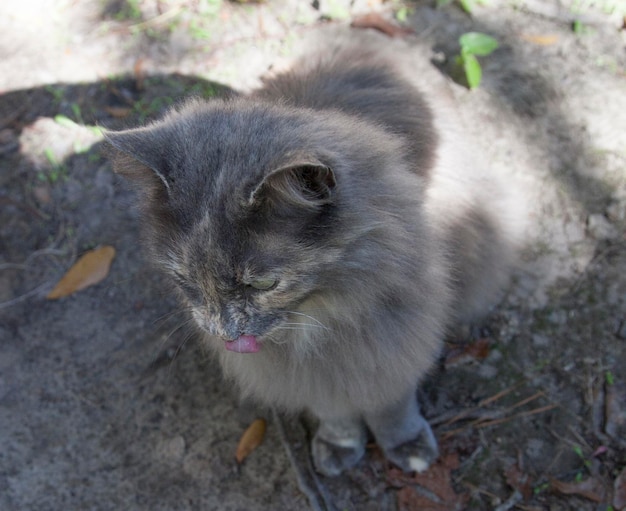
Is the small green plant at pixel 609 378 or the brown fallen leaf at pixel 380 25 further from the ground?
the brown fallen leaf at pixel 380 25

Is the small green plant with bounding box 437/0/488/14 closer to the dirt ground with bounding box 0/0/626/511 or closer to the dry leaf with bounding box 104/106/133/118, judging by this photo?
the dirt ground with bounding box 0/0/626/511

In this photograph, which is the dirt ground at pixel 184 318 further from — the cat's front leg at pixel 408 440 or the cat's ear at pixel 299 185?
the cat's ear at pixel 299 185

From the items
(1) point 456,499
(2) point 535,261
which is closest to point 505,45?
(2) point 535,261

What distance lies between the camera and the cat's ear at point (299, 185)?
147 centimetres

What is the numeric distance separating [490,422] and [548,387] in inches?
13.0

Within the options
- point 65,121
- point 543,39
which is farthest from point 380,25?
point 65,121

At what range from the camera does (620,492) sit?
98.9 inches

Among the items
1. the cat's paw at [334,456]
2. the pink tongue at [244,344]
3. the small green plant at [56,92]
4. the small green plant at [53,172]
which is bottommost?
the cat's paw at [334,456]

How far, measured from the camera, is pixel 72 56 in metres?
3.92

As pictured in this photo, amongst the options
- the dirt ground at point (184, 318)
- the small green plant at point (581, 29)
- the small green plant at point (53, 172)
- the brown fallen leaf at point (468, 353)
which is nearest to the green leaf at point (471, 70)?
the dirt ground at point (184, 318)

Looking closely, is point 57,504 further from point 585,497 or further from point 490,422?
point 585,497

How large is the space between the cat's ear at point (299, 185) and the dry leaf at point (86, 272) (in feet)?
6.61

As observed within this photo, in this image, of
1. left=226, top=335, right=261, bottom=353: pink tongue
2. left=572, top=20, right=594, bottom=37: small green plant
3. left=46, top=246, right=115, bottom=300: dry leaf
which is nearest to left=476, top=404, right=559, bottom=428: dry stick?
left=226, top=335, right=261, bottom=353: pink tongue

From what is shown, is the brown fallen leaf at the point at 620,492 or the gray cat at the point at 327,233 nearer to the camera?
the gray cat at the point at 327,233
